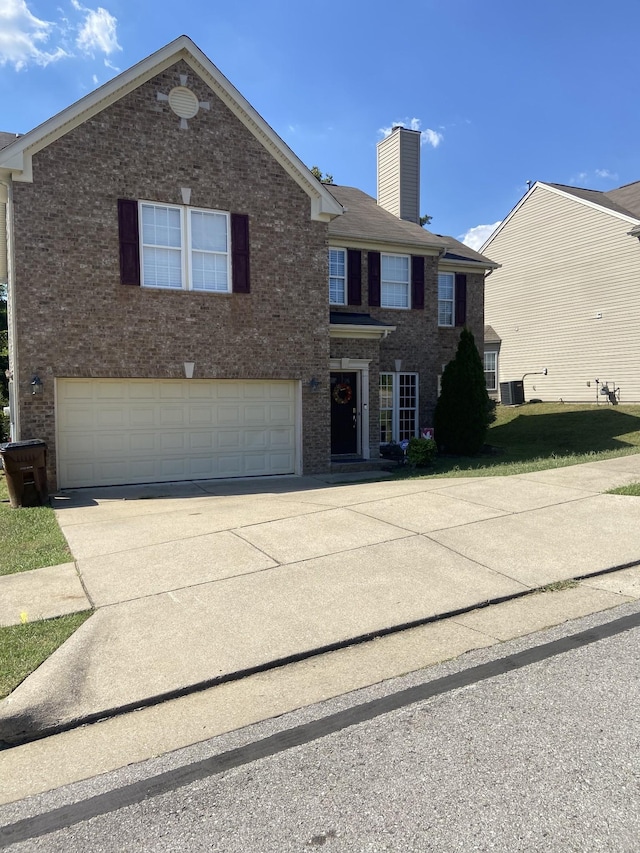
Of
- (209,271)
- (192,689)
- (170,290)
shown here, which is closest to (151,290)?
(170,290)

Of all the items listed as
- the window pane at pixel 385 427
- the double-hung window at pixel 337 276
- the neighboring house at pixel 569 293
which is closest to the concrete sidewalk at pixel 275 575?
the window pane at pixel 385 427

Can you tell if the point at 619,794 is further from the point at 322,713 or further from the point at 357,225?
the point at 357,225

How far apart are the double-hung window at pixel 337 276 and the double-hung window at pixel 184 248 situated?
14.5 ft

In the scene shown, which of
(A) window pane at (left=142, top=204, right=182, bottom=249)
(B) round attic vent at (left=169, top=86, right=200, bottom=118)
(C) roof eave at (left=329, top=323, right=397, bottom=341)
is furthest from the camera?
(C) roof eave at (left=329, top=323, right=397, bottom=341)

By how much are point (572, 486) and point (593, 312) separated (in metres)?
16.8

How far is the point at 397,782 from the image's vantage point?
3.09m

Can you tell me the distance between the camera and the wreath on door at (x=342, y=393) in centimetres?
1560

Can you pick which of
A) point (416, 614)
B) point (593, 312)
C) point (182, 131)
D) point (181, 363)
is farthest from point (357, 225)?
point (416, 614)

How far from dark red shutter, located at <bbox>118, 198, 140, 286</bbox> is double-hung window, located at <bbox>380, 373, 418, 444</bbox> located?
8.18 meters

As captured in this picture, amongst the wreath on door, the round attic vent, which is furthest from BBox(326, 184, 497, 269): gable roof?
the round attic vent

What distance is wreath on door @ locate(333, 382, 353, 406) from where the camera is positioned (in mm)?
15602

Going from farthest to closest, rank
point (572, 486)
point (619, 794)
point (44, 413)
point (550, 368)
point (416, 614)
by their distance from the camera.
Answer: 1. point (550, 368)
2. point (44, 413)
3. point (572, 486)
4. point (416, 614)
5. point (619, 794)

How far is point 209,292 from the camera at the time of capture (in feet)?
42.4

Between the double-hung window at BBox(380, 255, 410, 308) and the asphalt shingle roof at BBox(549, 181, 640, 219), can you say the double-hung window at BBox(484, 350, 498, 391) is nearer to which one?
the asphalt shingle roof at BBox(549, 181, 640, 219)
